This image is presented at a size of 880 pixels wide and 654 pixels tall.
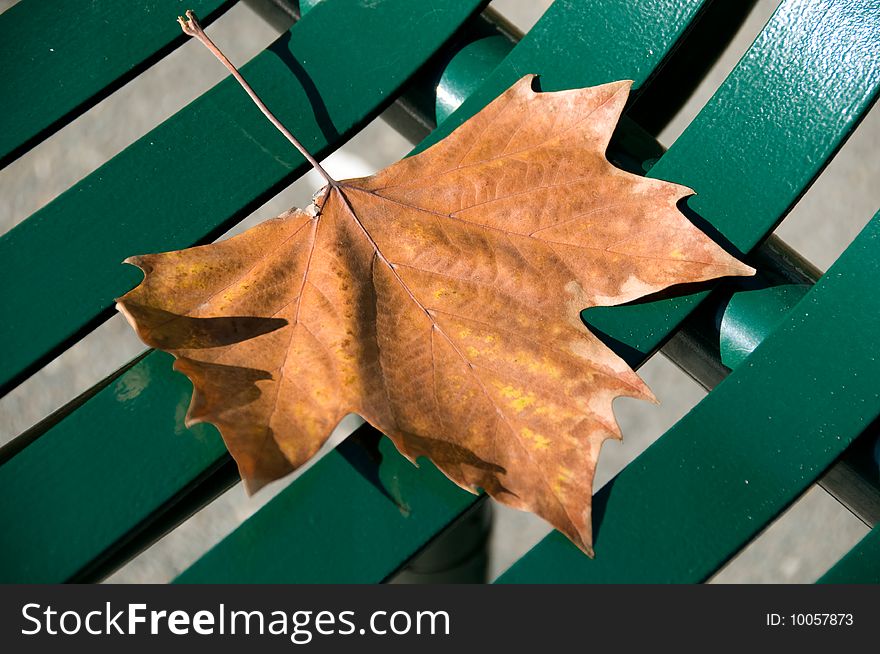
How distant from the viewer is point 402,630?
85 cm

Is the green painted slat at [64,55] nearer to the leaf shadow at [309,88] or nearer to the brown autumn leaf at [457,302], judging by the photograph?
the leaf shadow at [309,88]

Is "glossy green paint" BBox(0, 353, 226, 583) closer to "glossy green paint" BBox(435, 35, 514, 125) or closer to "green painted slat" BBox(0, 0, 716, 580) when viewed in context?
"green painted slat" BBox(0, 0, 716, 580)

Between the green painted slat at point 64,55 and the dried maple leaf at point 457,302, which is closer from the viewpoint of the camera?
the dried maple leaf at point 457,302

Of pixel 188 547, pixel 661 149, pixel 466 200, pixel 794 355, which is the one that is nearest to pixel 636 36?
pixel 661 149

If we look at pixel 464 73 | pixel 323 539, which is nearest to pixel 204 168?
pixel 464 73

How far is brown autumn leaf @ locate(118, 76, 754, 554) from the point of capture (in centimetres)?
75

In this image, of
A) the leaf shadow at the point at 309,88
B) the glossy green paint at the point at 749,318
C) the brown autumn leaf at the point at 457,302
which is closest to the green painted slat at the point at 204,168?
the leaf shadow at the point at 309,88

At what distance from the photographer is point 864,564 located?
31.2 inches

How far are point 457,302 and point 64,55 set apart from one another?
530 millimetres

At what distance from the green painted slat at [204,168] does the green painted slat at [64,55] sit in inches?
3.3

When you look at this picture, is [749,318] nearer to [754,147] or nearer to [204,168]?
[754,147]

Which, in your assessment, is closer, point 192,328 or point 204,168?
point 192,328

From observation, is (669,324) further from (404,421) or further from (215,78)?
(215,78)

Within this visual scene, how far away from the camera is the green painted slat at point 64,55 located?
91 cm
